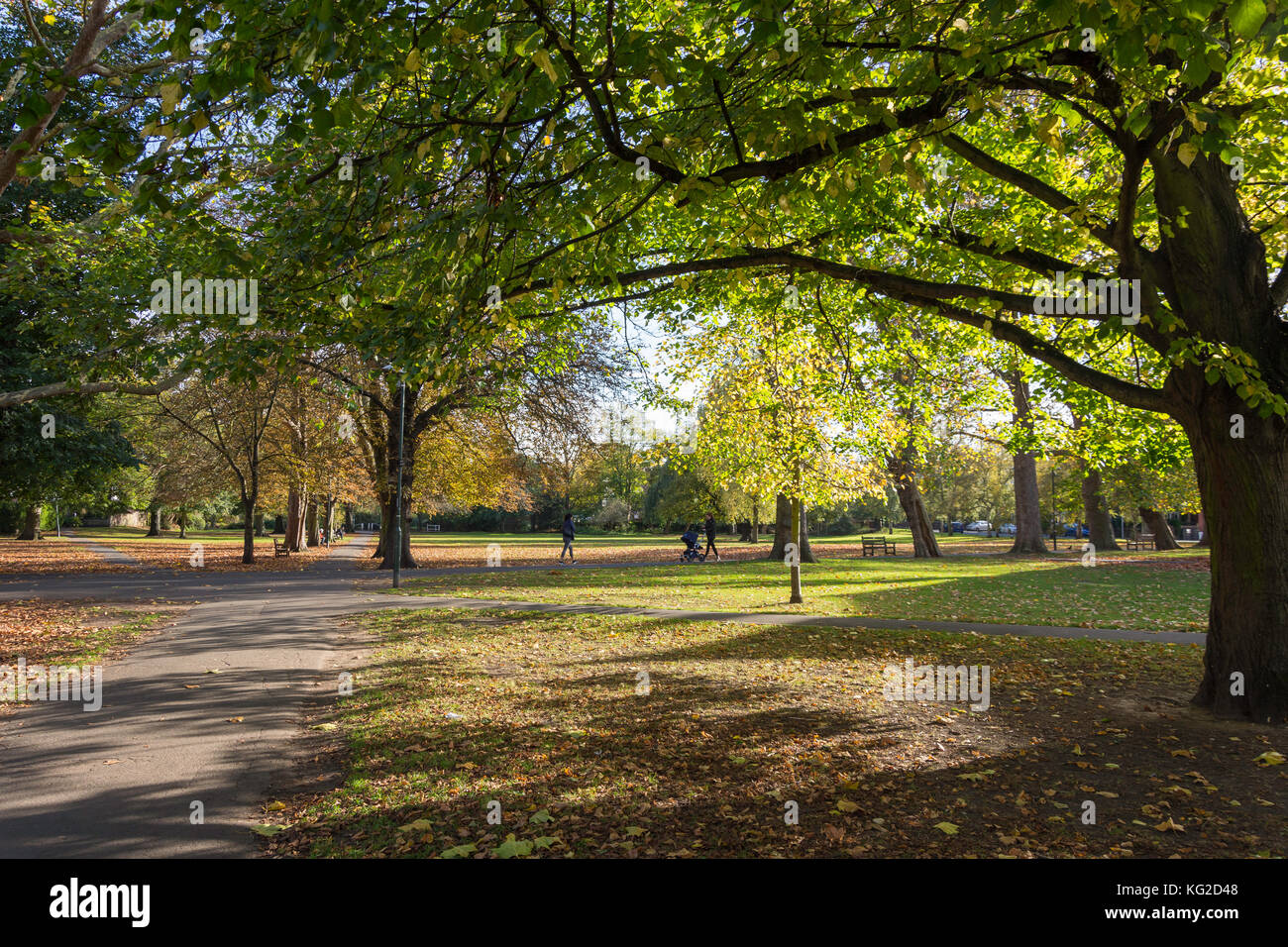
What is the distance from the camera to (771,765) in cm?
538

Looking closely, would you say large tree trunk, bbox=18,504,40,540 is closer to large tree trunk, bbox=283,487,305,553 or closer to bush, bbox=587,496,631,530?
large tree trunk, bbox=283,487,305,553

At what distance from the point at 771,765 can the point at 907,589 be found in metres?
13.9

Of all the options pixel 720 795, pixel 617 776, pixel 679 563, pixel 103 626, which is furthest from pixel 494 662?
pixel 679 563

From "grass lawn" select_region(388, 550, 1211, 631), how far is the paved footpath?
6.24 ft

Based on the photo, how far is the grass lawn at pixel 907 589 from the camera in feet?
44.9

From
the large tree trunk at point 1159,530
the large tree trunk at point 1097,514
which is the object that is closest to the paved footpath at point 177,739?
the large tree trunk at point 1097,514

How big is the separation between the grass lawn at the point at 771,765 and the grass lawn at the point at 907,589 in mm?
4651

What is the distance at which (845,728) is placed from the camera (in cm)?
632

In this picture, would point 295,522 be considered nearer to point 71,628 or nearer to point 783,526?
point 783,526

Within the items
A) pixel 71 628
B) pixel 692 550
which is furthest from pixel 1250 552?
pixel 692 550

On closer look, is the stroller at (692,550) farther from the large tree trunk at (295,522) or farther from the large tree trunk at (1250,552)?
the large tree trunk at (1250,552)

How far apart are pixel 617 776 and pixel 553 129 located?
4730 mm

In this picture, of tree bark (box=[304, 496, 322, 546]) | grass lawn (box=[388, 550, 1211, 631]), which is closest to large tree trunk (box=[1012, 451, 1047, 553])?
grass lawn (box=[388, 550, 1211, 631])

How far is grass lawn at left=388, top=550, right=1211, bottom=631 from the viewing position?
13.7m
